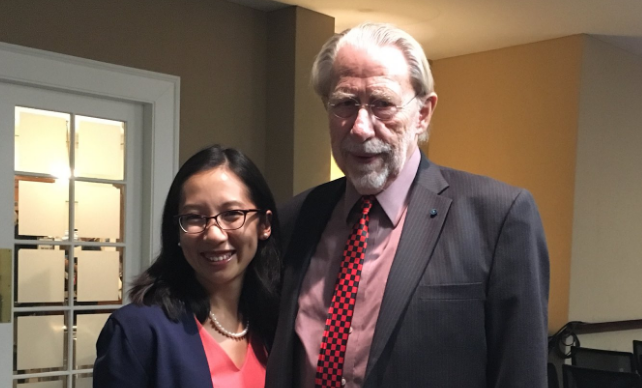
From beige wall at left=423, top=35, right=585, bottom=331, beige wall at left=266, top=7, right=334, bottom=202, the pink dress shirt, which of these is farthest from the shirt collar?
beige wall at left=423, top=35, right=585, bottom=331

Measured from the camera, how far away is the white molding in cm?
345

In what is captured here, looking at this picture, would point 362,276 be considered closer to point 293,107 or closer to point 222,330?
point 222,330

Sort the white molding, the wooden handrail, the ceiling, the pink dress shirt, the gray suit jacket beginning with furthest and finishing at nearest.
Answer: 1. the wooden handrail
2. the ceiling
3. the white molding
4. the pink dress shirt
5. the gray suit jacket

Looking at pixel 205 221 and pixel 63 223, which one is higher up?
pixel 205 221

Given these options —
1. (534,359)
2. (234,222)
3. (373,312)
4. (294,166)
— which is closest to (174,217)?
(234,222)

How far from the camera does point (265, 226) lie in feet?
5.93

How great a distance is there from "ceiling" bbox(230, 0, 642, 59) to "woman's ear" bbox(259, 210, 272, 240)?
9.34 ft

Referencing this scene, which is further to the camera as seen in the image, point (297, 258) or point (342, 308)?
point (297, 258)

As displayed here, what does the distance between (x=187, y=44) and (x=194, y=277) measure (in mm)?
2651

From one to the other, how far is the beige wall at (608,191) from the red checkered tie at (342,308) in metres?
3.96

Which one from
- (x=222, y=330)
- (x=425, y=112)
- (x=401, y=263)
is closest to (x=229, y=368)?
(x=222, y=330)

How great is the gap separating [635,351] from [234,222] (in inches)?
164

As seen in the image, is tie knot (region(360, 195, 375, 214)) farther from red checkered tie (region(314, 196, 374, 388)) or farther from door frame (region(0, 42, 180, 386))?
door frame (region(0, 42, 180, 386))

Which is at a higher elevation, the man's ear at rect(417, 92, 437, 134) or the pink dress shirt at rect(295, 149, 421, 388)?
the man's ear at rect(417, 92, 437, 134)
